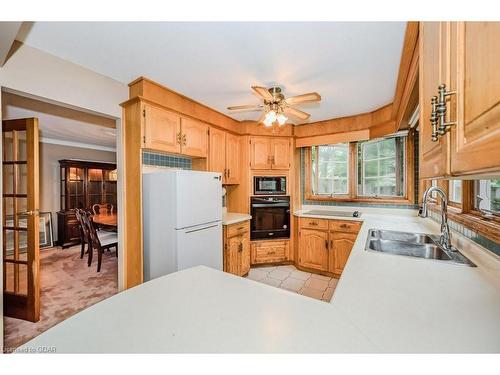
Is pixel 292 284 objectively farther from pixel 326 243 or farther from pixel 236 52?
pixel 236 52

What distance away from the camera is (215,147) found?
2.88m

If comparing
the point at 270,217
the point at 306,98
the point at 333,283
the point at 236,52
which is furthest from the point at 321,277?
the point at 236,52

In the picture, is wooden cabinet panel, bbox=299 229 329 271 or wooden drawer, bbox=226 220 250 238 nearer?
wooden drawer, bbox=226 220 250 238

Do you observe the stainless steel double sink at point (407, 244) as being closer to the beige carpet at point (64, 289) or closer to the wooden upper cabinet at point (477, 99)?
the wooden upper cabinet at point (477, 99)

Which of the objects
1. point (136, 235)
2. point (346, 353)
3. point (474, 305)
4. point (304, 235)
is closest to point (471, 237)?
point (474, 305)

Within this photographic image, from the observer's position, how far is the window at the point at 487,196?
1.23 m

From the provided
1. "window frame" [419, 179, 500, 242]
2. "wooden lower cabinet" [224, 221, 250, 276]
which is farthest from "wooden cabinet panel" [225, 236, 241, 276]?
"window frame" [419, 179, 500, 242]

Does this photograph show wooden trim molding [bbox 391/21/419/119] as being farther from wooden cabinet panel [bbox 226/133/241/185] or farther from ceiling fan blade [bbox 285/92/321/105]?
wooden cabinet panel [bbox 226/133/241/185]

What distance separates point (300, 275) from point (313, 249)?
1.37ft

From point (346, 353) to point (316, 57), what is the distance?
187cm

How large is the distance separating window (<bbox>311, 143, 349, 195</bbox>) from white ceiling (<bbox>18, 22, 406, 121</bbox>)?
126cm

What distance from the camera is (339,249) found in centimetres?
291

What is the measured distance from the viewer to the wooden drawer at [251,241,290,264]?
321 cm
